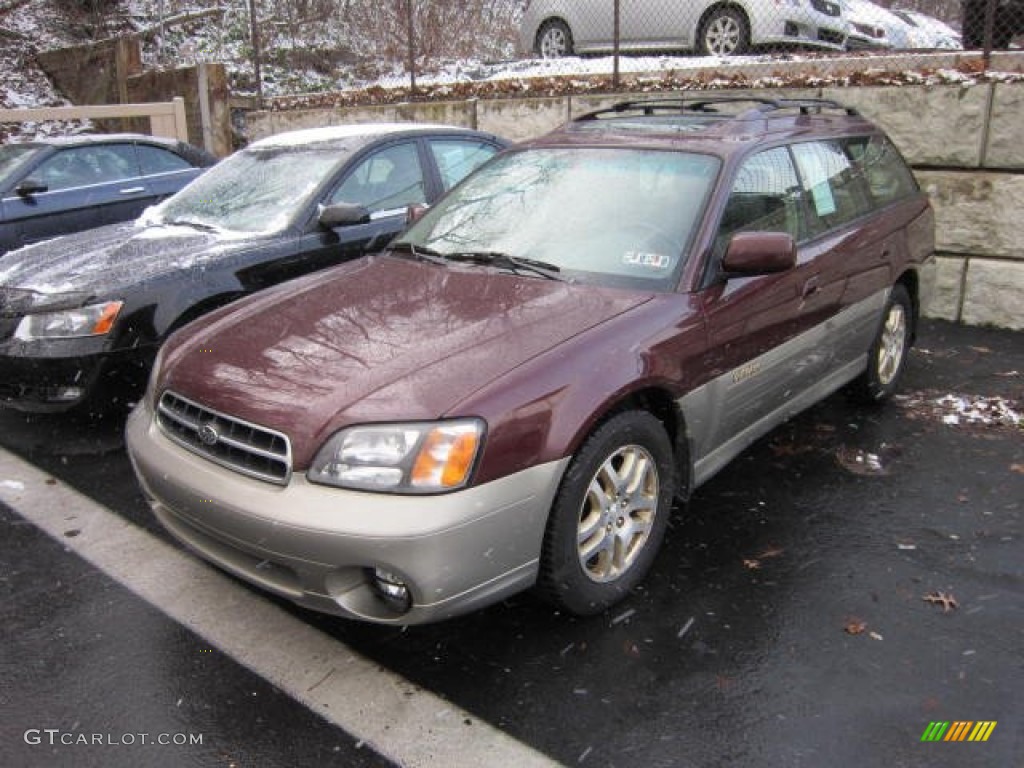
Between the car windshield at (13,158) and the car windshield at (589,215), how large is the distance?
5283 millimetres

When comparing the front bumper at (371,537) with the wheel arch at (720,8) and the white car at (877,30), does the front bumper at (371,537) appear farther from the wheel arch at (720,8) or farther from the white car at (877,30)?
the white car at (877,30)

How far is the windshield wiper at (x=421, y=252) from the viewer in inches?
150

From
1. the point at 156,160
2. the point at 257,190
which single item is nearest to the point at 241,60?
the point at 156,160

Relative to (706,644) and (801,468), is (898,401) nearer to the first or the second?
(801,468)

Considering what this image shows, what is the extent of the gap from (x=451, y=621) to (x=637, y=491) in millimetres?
824

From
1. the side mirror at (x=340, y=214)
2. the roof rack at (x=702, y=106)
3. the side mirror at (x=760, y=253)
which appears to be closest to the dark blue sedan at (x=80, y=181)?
the side mirror at (x=340, y=214)

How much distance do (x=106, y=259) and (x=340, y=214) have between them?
1319mm

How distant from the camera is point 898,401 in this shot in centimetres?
531

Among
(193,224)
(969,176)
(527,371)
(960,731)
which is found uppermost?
(969,176)

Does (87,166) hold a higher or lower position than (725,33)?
lower

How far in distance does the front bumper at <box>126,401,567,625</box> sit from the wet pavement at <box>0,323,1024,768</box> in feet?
1.16

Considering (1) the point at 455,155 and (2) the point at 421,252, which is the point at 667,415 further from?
(1) the point at 455,155

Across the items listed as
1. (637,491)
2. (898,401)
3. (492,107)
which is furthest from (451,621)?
(492,107)

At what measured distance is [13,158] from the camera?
7.81 metres
